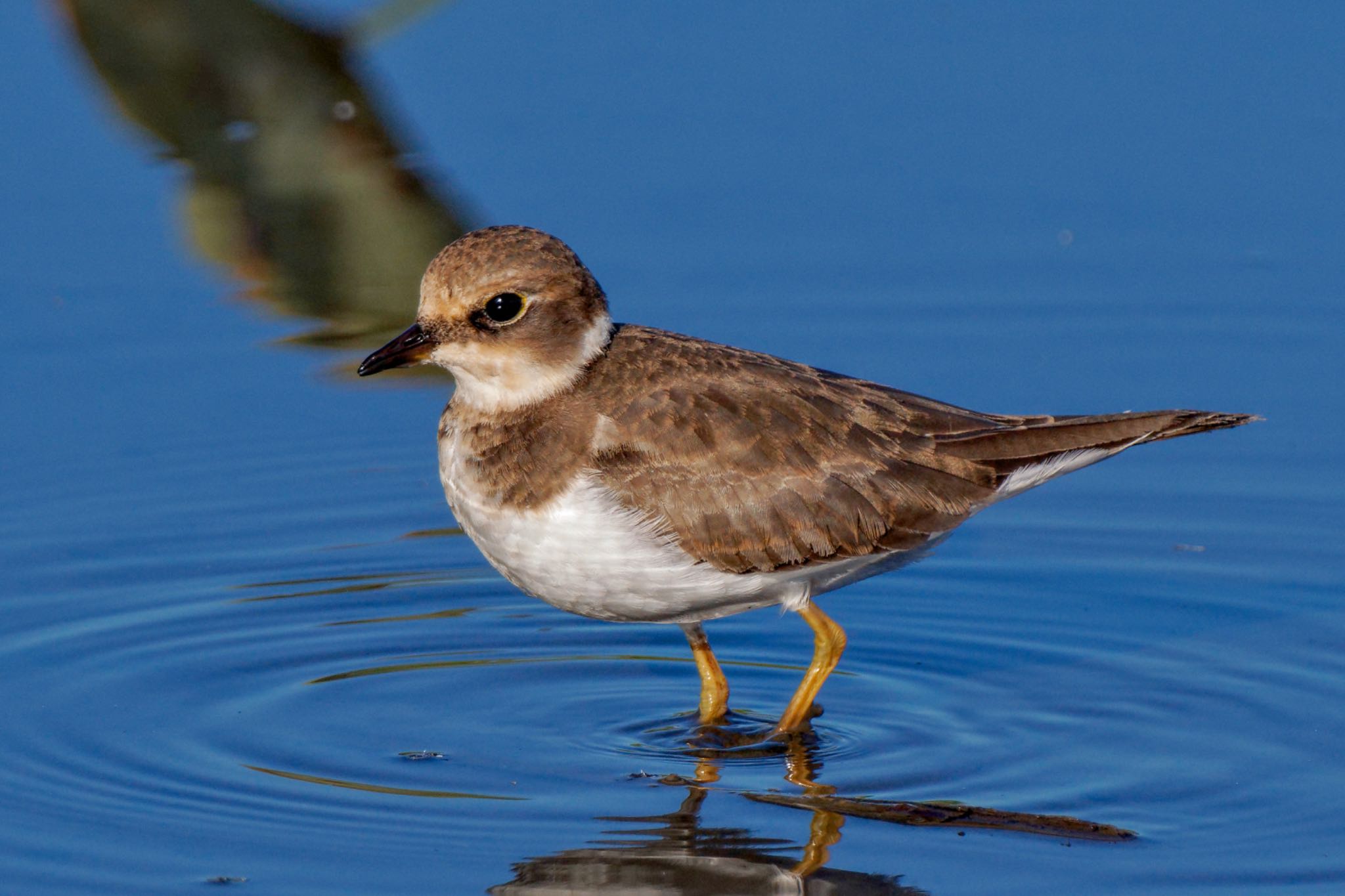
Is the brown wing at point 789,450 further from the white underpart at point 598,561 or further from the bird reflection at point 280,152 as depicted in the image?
the bird reflection at point 280,152

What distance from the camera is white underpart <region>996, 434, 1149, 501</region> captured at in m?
9.97

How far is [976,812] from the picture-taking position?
27.9ft

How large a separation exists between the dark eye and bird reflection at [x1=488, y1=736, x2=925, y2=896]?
246 cm

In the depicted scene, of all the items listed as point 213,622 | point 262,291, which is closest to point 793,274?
point 262,291

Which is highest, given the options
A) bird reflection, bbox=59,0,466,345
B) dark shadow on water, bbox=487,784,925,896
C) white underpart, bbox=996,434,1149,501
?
bird reflection, bbox=59,0,466,345

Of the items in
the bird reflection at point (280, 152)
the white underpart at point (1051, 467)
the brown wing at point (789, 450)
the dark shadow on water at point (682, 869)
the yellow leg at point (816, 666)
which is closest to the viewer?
the dark shadow on water at point (682, 869)

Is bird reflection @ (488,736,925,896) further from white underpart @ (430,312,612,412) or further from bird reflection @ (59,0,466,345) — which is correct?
bird reflection @ (59,0,466,345)

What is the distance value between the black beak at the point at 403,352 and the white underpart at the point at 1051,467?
2.89m

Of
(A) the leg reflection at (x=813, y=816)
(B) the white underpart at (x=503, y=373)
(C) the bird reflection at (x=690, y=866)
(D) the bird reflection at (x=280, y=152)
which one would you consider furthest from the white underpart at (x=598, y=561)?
Answer: (D) the bird reflection at (x=280, y=152)

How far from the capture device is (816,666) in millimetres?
9773

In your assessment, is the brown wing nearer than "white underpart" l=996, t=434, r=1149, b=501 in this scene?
Yes

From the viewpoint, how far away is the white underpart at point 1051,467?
32.7 ft

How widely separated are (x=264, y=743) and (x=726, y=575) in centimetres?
A: 226

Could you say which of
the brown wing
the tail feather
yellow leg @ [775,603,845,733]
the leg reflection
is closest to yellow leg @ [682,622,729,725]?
yellow leg @ [775,603,845,733]
